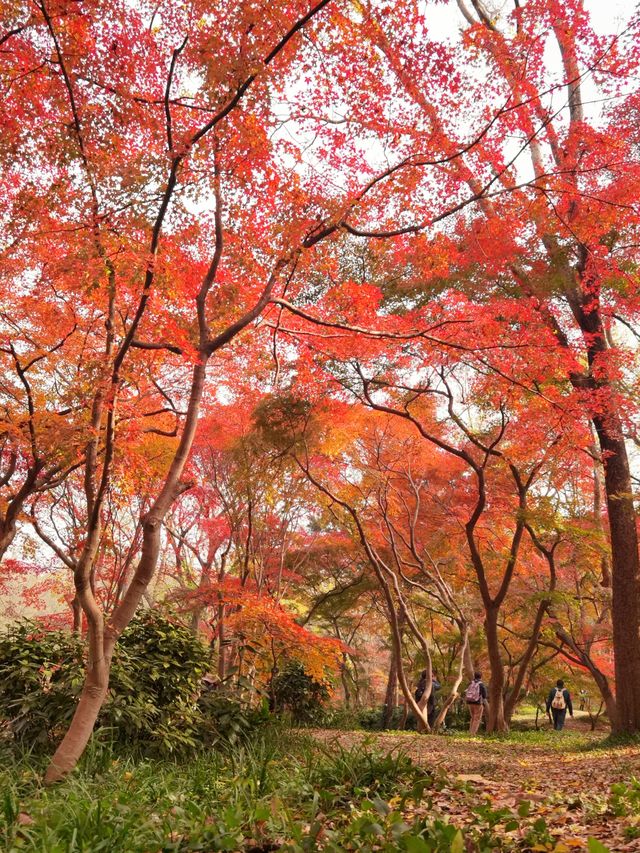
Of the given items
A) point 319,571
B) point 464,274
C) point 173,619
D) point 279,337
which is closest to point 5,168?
point 279,337

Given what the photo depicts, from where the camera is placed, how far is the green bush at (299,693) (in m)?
14.9

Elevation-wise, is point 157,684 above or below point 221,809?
above

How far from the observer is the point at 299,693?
15094mm

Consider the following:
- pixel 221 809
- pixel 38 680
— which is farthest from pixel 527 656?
pixel 221 809

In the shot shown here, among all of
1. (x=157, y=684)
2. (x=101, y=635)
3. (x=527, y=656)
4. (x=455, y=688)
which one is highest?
(x=101, y=635)

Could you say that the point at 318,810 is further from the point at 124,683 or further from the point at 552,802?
the point at 124,683

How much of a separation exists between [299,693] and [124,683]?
8.82m

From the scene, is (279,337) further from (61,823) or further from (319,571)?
(319,571)

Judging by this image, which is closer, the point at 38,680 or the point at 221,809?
the point at 221,809

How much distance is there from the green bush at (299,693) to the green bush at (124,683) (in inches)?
286

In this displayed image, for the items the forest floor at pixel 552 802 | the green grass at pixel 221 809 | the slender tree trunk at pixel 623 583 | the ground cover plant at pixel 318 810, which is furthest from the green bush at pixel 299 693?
the green grass at pixel 221 809

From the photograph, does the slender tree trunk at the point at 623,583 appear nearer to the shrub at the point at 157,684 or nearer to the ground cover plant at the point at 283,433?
the ground cover plant at the point at 283,433

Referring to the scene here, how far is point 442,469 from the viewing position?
16.1m

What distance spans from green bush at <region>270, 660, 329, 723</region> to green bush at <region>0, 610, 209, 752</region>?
7.26m
